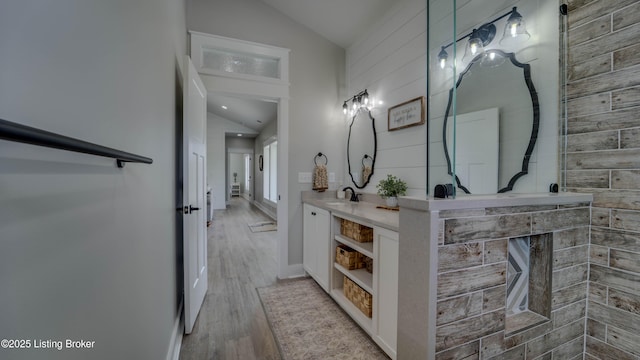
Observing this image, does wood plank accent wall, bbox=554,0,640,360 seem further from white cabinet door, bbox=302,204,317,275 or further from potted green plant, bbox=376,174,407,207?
white cabinet door, bbox=302,204,317,275

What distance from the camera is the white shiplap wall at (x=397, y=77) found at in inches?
87.7

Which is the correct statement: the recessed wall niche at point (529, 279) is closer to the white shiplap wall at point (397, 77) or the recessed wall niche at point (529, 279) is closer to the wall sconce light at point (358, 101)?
the white shiplap wall at point (397, 77)

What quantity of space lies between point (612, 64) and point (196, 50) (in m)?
3.27

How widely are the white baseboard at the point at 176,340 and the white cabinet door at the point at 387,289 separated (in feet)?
4.54

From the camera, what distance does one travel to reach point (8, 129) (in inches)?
12.5

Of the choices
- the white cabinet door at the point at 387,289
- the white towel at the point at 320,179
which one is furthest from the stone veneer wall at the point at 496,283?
the white towel at the point at 320,179

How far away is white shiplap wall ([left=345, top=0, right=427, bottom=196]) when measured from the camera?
2.23 meters

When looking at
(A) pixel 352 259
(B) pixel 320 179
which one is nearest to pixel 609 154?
(A) pixel 352 259

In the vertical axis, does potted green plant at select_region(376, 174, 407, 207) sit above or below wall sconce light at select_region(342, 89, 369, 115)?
below

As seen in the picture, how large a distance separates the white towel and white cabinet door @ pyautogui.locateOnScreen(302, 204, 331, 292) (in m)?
0.29

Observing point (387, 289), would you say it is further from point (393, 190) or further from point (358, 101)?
point (358, 101)

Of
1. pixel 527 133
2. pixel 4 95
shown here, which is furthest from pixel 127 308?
pixel 527 133

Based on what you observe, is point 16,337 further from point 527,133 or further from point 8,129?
point 527,133

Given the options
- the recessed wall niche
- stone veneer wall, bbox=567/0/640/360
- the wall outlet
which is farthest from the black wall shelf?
the wall outlet
